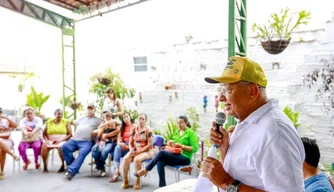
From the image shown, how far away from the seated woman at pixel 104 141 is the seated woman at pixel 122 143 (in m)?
0.11

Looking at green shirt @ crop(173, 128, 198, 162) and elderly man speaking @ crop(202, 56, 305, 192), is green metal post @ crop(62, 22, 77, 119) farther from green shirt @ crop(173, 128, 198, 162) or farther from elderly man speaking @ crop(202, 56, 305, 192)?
A: elderly man speaking @ crop(202, 56, 305, 192)

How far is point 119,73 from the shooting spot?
7684 millimetres

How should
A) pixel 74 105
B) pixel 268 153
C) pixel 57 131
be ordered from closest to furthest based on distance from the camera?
1. pixel 268 153
2. pixel 57 131
3. pixel 74 105

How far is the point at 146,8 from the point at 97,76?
6.25 ft

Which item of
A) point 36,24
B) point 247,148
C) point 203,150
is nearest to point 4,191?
point 203,150

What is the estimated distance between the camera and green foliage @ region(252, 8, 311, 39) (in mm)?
4051

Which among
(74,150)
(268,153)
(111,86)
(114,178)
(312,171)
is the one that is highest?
(111,86)

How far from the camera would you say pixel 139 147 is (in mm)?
4930

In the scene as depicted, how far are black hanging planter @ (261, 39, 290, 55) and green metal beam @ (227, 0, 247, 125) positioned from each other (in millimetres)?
263

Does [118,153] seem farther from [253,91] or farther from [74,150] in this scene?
[253,91]

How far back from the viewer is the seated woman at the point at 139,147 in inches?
189

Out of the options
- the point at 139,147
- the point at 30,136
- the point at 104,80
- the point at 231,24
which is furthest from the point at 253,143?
the point at 104,80

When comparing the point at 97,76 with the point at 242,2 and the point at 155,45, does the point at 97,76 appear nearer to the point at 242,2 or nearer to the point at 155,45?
the point at 155,45

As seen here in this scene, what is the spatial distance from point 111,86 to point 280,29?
14.6ft
